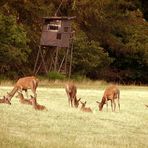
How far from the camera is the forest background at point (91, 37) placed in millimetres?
46219

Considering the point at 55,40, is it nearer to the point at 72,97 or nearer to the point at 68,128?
the point at 72,97

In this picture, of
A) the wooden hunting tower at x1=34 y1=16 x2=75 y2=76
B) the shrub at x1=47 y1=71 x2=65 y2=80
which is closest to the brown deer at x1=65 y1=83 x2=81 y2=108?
the shrub at x1=47 y1=71 x2=65 y2=80

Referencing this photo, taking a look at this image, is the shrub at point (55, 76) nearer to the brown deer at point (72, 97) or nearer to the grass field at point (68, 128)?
the brown deer at point (72, 97)

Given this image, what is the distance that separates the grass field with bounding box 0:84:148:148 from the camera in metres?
14.8

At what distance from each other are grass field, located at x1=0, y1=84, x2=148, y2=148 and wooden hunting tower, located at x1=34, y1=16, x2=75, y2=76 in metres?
26.7

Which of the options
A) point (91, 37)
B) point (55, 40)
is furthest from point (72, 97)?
point (91, 37)

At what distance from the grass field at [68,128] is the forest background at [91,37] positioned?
23154 mm

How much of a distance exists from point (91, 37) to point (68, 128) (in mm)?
42003

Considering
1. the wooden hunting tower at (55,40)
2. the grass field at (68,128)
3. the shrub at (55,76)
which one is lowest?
the shrub at (55,76)

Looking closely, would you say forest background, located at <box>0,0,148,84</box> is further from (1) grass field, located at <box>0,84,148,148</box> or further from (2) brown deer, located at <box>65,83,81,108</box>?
(1) grass field, located at <box>0,84,148,148</box>

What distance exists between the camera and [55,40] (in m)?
50.1

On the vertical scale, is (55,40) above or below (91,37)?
below

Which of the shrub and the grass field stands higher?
the grass field

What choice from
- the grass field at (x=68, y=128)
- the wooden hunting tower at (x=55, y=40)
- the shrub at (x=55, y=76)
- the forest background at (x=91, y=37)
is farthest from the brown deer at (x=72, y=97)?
the wooden hunting tower at (x=55, y=40)
